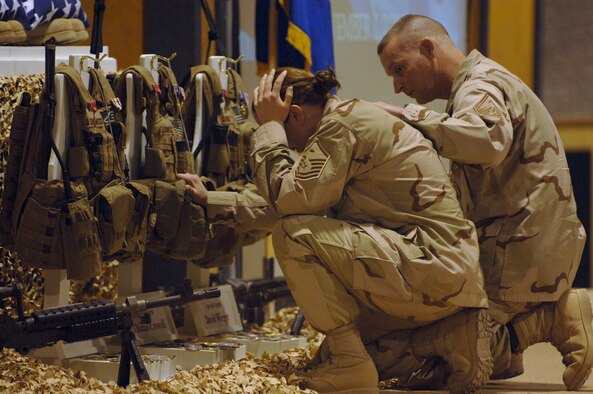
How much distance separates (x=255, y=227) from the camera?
4285 mm

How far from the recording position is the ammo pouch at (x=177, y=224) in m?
4.07

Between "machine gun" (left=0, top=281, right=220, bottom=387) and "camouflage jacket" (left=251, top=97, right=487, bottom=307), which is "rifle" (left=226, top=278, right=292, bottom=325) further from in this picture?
"camouflage jacket" (left=251, top=97, right=487, bottom=307)

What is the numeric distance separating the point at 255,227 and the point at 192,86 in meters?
0.56

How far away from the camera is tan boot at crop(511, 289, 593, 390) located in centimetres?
387

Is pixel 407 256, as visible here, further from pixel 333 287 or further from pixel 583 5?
pixel 583 5

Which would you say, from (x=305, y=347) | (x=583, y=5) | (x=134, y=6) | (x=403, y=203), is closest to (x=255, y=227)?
(x=305, y=347)

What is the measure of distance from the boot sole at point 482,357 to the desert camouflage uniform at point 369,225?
0.19ft

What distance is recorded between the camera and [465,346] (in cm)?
365

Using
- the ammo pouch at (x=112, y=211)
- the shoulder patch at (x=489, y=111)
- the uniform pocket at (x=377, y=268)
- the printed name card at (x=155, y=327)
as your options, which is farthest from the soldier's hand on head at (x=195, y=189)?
the shoulder patch at (x=489, y=111)

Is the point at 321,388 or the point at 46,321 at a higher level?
the point at 46,321

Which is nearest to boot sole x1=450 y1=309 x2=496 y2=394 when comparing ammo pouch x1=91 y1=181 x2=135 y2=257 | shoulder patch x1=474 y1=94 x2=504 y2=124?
shoulder patch x1=474 y1=94 x2=504 y2=124

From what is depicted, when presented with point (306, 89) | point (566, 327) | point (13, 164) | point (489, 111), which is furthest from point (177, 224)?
point (566, 327)

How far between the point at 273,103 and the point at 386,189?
0.43 meters

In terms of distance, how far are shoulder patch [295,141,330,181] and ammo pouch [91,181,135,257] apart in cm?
62
